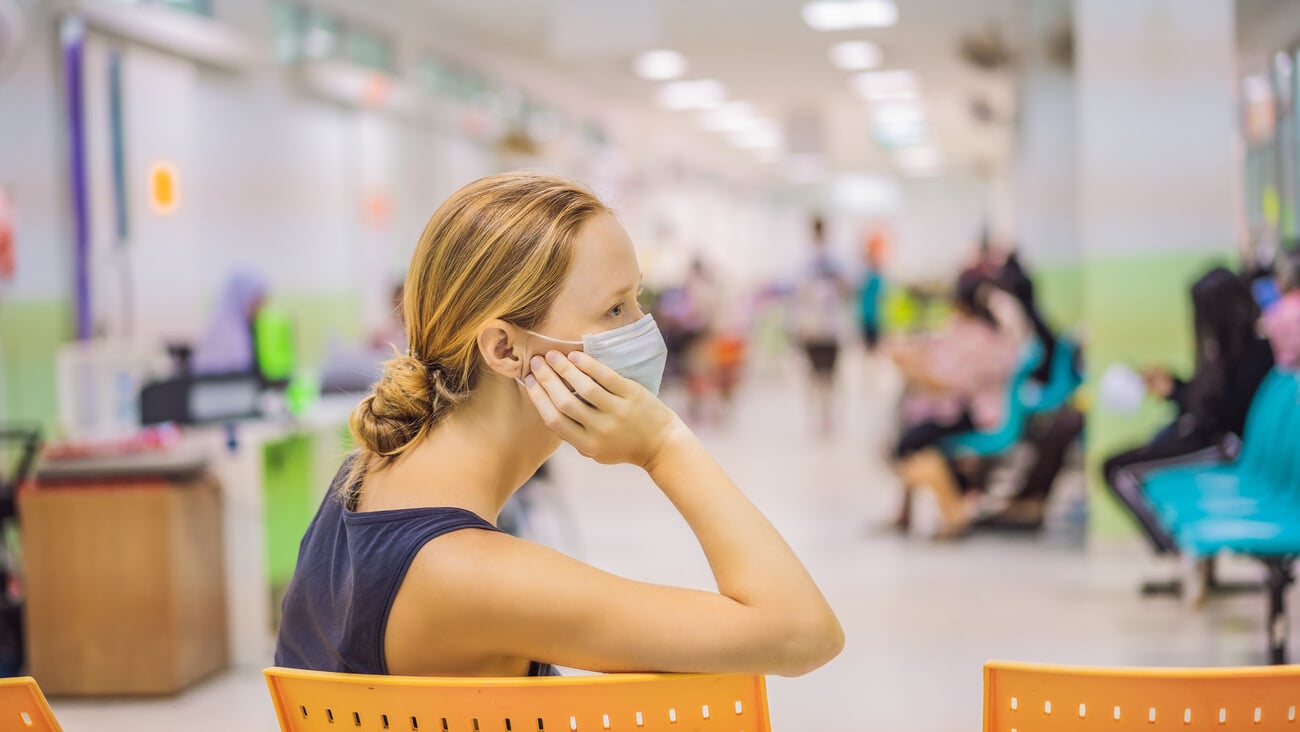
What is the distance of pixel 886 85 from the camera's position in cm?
1758

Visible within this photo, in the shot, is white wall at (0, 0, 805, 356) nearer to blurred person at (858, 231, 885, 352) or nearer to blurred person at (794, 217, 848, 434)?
blurred person at (794, 217, 848, 434)

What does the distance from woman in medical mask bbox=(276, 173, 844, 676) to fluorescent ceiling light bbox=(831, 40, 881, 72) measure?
13.1m

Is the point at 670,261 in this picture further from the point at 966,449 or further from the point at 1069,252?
the point at 966,449

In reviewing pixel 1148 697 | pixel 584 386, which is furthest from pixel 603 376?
pixel 1148 697

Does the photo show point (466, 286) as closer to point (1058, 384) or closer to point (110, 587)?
point (110, 587)

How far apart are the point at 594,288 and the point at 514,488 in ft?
0.88

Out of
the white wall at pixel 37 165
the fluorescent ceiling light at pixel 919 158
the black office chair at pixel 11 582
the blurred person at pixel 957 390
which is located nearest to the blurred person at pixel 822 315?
the blurred person at pixel 957 390

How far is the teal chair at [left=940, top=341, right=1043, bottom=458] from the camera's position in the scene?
6.84 metres

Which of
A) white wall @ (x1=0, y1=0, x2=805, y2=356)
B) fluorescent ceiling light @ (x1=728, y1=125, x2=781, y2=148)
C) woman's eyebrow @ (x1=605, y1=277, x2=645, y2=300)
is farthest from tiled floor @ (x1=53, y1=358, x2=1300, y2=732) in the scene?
fluorescent ceiling light @ (x1=728, y1=125, x2=781, y2=148)

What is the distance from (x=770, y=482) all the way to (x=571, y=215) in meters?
7.72

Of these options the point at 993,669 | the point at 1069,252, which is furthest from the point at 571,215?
the point at 1069,252

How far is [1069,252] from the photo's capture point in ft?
32.6

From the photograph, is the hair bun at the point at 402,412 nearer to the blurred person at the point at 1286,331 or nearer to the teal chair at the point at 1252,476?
the teal chair at the point at 1252,476

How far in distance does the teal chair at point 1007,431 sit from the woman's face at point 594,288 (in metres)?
5.69
